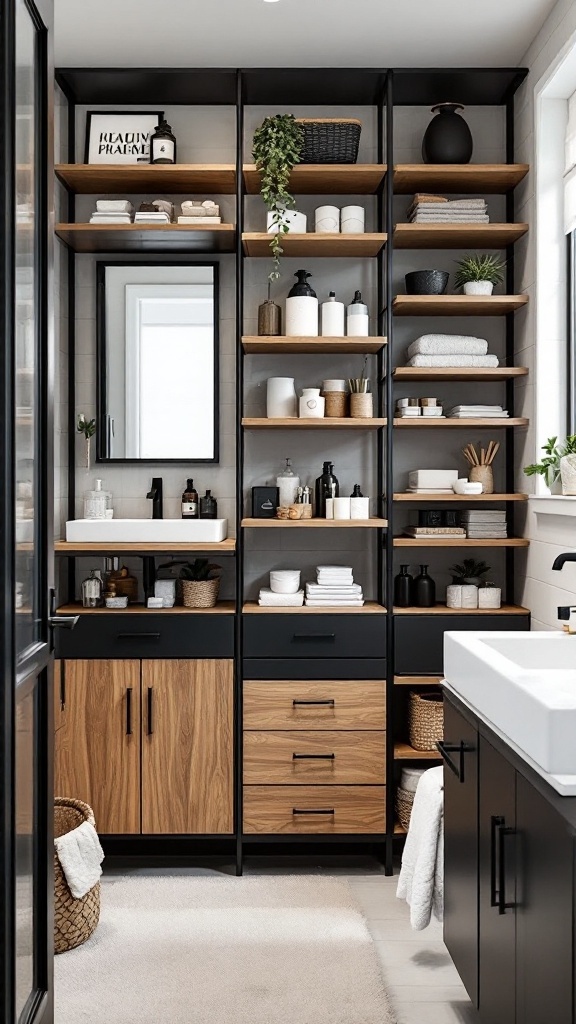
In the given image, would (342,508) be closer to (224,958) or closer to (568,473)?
(568,473)

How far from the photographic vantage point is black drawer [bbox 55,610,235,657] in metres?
3.19

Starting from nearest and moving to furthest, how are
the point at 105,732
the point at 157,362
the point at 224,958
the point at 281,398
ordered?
the point at 224,958 → the point at 105,732 → the point at 281,398 → the point at 157,362

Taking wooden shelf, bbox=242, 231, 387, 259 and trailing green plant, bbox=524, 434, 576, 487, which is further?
wooden shelf, bbox=242, 231, 387, 259

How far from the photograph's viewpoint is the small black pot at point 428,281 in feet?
11.0

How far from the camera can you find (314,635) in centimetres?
320

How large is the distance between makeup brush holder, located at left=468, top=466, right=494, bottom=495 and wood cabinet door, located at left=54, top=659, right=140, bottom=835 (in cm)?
141

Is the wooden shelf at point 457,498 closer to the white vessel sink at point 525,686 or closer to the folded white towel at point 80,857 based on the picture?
the white vessel sink at point 525,686

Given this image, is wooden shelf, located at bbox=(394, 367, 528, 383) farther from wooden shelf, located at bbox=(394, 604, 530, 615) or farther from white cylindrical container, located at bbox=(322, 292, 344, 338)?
wooden shelf, located at bbox=(394, 604, 530, 615)

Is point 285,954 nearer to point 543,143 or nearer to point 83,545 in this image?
point 83,545

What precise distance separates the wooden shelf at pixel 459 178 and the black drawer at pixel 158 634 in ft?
5.71

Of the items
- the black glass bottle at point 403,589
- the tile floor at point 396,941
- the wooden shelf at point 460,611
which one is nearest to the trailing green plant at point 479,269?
the black glass bottle at point 403,589

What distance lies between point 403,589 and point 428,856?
1113mm

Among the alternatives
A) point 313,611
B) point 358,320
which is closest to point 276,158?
point 358,320

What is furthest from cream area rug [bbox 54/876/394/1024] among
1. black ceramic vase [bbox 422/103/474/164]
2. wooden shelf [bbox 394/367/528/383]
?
black ceramic vase [bbox 422/103/474/164]
